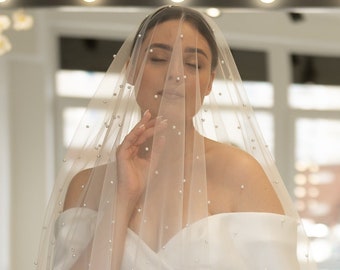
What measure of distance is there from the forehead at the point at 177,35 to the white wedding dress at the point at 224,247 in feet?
0.88

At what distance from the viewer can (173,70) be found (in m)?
1.38

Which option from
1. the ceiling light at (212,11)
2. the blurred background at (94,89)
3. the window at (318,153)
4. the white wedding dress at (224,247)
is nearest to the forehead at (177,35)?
the white wedding dress at (224,247)

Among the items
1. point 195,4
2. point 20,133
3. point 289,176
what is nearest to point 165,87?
point 195,4

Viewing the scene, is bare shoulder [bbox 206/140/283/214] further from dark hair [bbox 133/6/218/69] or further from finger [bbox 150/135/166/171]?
dark hair [bbox 133/6/218/69]

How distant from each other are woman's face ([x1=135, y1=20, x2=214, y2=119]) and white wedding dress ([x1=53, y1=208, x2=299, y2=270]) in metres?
0.18

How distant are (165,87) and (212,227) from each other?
0.72 ft

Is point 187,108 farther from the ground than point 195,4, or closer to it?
closer to it

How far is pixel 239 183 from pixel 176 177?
0.31 ft

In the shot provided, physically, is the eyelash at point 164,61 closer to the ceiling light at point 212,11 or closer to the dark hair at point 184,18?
the dark hair at point 184,18

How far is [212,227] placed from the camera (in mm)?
1309

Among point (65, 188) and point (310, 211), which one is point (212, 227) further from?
point (310, 211)

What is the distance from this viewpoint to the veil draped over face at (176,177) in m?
1.31

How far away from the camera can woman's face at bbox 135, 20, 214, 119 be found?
1.38 m

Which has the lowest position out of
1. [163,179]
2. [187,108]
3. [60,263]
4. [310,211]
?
[310,211]
